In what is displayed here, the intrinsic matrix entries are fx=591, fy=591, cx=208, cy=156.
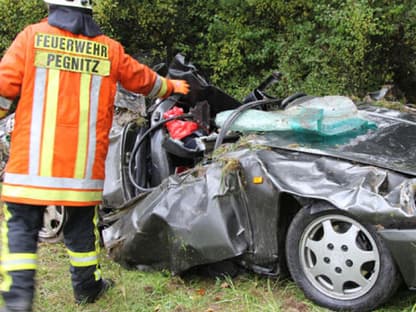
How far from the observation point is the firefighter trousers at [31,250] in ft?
10.5

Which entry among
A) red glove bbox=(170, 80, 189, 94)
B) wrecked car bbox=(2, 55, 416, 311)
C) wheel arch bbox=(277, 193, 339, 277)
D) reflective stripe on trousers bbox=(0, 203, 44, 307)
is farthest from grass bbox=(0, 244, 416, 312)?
red glove bbox=(170, 80, 189, 94)

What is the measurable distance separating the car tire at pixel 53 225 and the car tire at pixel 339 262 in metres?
2.06

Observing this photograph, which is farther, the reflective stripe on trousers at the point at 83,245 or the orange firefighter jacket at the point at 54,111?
the reflective stripe on trousers at the point at 83,245

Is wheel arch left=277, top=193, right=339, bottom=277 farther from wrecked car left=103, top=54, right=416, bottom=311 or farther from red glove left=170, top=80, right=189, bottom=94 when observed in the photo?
red glove left=170, top=80, right=189, bottom=94

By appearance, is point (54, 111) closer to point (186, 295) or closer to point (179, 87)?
point (179, 87)

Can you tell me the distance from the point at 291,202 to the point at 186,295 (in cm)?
91

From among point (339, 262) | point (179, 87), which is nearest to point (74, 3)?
point (179, 87)

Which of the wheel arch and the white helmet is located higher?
the white helmet

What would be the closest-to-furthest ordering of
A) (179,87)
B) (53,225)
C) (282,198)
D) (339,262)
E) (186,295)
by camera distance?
1. (339,262)
2. (282,198)
3. (186,295)
4. (179,87)
5. (53,225)

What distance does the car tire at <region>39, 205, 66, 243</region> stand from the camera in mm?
4672

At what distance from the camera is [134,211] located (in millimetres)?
3982

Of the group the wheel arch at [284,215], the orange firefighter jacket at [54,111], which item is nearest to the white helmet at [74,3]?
the orange firefighter jacket at [54,111]

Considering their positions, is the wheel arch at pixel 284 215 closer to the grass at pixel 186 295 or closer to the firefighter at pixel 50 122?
the grass at pixel 186 295

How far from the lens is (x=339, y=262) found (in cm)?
325
